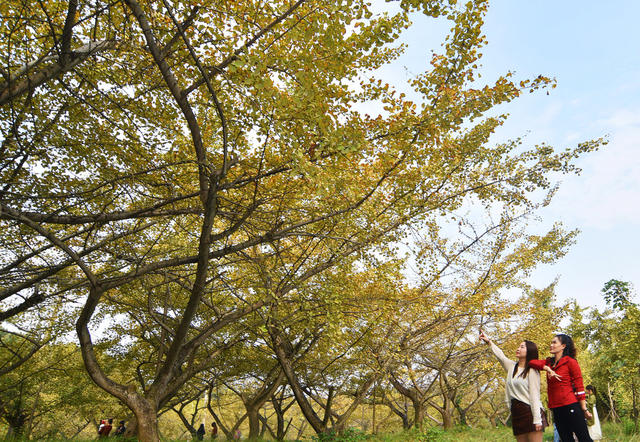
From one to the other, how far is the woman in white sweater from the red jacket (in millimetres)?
118

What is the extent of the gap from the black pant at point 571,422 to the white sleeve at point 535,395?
600mm

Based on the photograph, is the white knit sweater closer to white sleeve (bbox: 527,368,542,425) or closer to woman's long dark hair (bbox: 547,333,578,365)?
white sleeve (bbox: 527,368,542,425)

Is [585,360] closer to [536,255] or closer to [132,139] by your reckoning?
[536,255]

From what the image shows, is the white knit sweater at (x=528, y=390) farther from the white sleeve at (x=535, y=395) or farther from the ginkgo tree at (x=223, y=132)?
the ginkgo tree at (x=223, y=132)

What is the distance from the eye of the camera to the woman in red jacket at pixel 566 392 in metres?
4.35

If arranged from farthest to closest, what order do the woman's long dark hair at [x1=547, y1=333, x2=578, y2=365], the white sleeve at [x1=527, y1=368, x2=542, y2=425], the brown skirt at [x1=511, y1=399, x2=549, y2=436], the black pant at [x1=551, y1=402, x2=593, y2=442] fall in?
1. the woman's long dark hair at [x1=547, y1=333, x2=578, y2=365]
2. the black pant at [x1=551, y1=402, x2=593, y2=442]
3. the brown skirt at [x1=511, y1=399, x2=549, y2=436]
4. the white sleeve at [x1=527, y1=368, x2=542, y2=425]

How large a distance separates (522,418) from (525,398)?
0.71ft

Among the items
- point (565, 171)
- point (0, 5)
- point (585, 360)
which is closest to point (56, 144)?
point (0, 5)

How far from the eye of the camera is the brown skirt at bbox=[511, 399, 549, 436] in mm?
4180

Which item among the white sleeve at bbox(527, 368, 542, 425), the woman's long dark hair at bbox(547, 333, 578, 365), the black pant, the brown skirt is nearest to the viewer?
the white sleeve at bbox(527, 368, 542, 425)

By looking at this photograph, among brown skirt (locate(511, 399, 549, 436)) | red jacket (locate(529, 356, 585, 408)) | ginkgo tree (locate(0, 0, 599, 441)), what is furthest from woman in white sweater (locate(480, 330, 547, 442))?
ginkgo tree (locate(0, 0, 599, 441))

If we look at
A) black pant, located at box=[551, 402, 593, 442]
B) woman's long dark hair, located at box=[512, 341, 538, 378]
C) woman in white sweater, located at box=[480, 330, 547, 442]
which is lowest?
black pant, located at box=[551, 402, 593, 442]

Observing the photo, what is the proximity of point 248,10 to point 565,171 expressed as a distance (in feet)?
18.8

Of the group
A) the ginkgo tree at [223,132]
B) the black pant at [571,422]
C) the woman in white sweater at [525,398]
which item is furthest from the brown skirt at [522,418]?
the ginkgo tree at [223,132]
